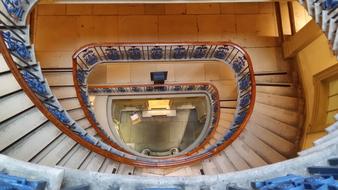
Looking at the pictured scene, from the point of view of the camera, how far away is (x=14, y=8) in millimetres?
4969

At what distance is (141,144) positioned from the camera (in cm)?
1207

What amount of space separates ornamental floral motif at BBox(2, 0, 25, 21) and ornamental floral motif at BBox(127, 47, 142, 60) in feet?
10.5

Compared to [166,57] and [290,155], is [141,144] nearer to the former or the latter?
[166,57]

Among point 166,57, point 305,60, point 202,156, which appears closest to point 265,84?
point 305,60

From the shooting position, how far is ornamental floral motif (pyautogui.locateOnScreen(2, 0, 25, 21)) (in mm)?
4871

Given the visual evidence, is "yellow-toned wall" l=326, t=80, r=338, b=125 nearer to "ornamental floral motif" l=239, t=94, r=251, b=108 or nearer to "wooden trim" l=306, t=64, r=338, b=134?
"wooden trim" l=306, t=64, r=338, b=134

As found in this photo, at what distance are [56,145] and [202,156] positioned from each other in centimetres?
266

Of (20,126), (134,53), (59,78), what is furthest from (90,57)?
(20,126)

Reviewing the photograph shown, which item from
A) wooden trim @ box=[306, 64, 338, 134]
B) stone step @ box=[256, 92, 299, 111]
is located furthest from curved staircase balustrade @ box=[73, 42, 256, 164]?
wooden trim @ box=[306, 64, 338, 134]

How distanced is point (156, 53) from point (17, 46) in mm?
4208

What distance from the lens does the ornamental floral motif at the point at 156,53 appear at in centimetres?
813

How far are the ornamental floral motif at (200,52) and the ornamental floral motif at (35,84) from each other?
4417 mm

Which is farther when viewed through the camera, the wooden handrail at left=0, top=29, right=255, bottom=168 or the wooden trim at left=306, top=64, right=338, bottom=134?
the wooden trim at left=306, top=64, right=338, bottom=134

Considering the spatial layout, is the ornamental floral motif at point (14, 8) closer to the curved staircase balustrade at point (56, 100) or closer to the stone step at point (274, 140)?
the curved staircase balustrade at point (56, 100)
